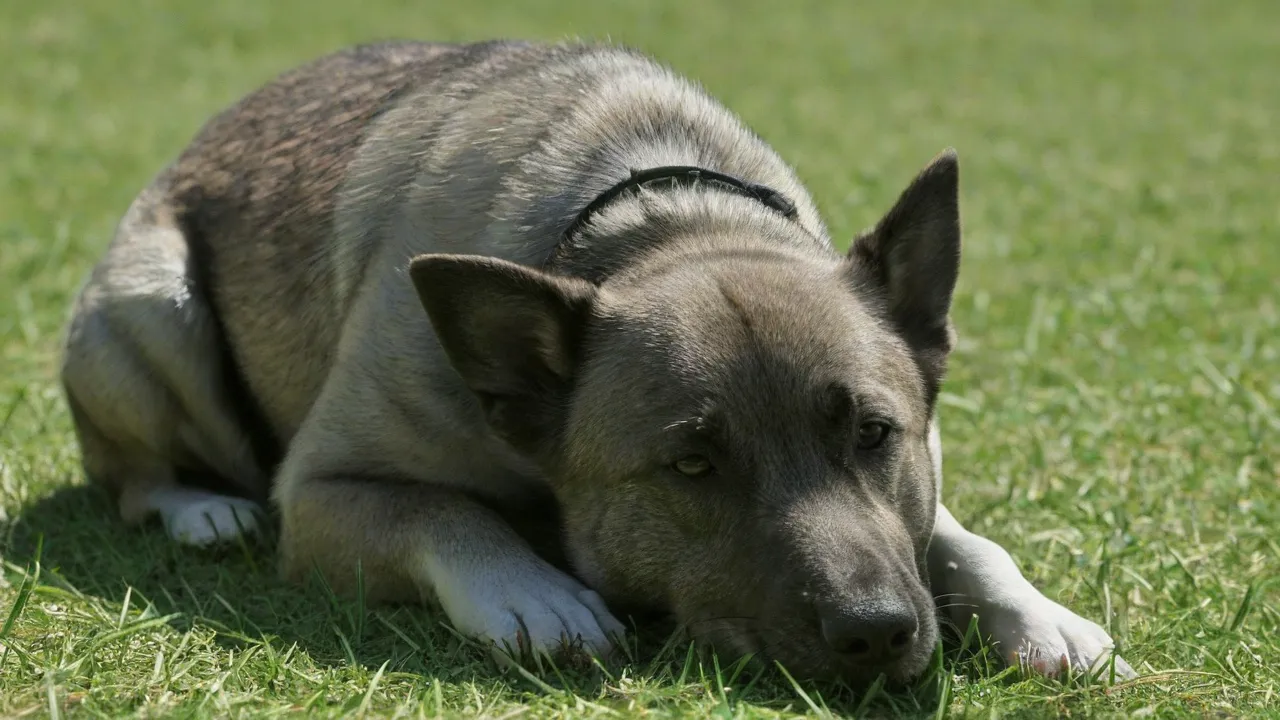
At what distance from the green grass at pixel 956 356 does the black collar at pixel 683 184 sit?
1241 mm

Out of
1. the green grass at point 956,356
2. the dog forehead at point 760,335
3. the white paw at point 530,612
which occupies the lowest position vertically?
the green grass at point 956,356

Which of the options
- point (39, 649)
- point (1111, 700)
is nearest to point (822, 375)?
point (1111, 700)

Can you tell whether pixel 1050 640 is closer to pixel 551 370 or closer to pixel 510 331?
pixel 551 370

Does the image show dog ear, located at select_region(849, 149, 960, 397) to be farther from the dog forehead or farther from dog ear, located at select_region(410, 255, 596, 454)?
dog ear, located at select_region(410, 255, 596, 454)

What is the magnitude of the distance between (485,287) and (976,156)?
8767mm

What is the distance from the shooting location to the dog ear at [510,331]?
3627mm

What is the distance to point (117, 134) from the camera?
1144 centimetres

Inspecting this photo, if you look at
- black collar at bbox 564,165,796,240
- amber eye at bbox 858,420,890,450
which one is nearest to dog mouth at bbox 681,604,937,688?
amber eye at bbox 858,420,890,450

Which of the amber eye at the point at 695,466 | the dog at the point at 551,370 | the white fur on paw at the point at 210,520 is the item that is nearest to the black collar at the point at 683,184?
the dog at the point at 551,370

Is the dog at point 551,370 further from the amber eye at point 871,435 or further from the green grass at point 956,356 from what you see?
the green grass at point 956,356

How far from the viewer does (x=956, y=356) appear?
6.91 meters

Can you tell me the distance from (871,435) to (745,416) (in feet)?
1.18

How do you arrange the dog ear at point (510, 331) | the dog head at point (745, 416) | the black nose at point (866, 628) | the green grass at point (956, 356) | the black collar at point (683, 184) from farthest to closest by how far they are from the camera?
the black collar at point (683, 184)
the dog ear at point (510, 331)
the green grass at point (956, 356)
the dog head at point (745, 416)
the black nose at point (866, 628)

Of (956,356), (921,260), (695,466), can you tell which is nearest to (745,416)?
(695,466)
